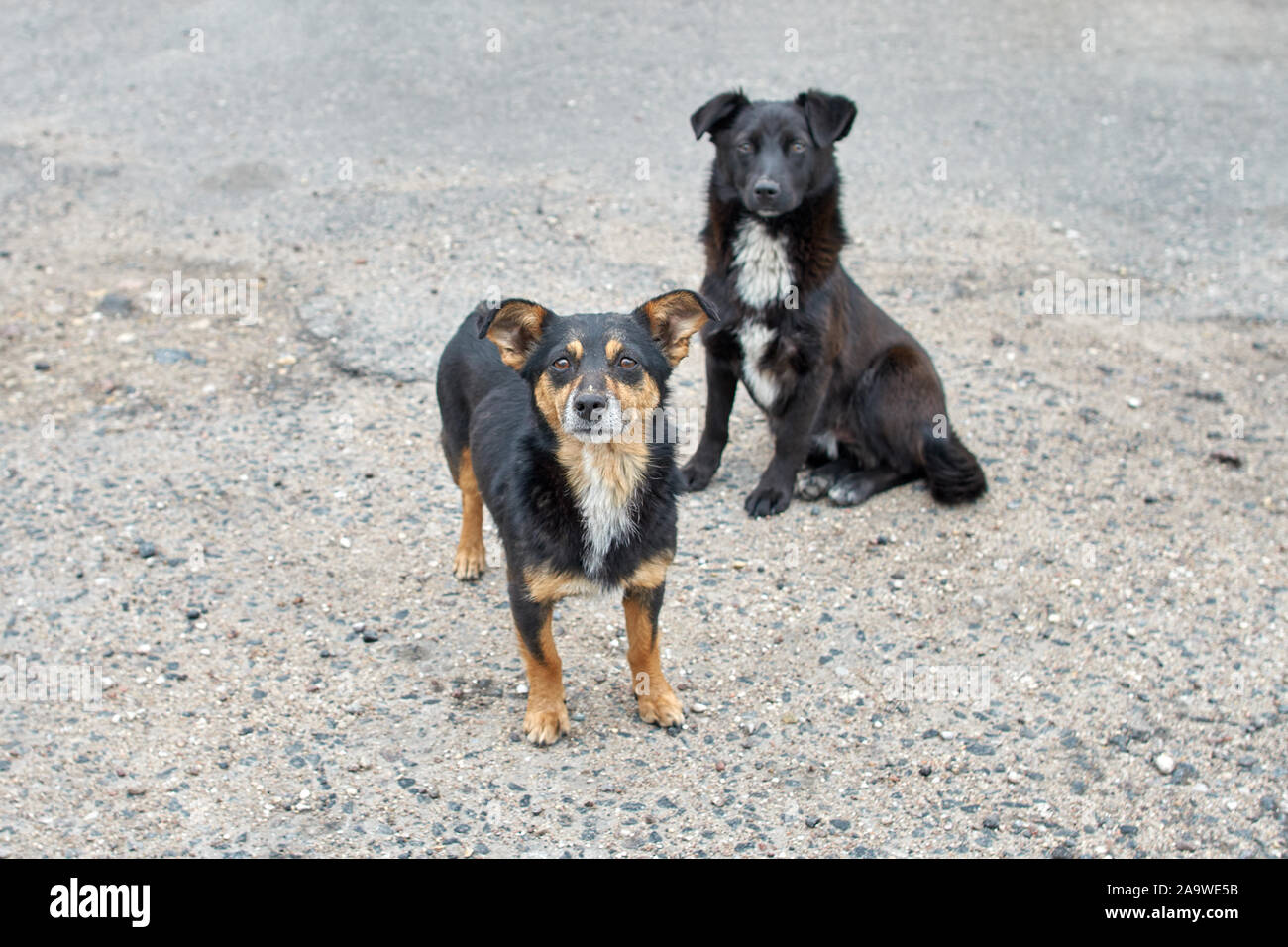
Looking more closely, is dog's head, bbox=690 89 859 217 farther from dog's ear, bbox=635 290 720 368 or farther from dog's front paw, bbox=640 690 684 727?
dog's front paw, bbox=640 690 684 727

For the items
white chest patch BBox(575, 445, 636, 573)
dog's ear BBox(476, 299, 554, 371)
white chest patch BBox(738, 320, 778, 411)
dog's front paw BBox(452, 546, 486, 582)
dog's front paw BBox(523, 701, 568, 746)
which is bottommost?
dog's front paw BBox(523, 701, 568, 746)

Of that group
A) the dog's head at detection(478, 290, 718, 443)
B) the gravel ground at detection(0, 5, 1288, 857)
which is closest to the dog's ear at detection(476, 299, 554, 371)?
the dog's head at detection(478, 290, 718, 443)

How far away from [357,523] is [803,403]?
7.46ft

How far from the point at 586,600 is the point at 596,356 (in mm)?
1382

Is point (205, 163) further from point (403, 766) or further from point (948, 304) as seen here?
point (403, 766)

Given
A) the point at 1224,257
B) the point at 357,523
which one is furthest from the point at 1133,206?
the point at 357,523

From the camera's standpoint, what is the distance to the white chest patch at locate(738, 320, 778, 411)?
19.2 feet

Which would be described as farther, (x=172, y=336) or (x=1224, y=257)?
(x=1224, y=257)

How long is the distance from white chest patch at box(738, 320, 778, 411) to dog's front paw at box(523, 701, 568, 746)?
86.6 inches

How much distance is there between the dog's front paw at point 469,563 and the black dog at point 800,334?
137cm

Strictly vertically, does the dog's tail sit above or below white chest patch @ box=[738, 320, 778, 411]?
below

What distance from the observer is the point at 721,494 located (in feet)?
20.6

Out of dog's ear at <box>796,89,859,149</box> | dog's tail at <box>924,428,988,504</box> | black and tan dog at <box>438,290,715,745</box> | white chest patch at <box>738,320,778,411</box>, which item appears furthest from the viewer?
dog's tail at <box>924,428,988,504</box>

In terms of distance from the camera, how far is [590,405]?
13.0ft
